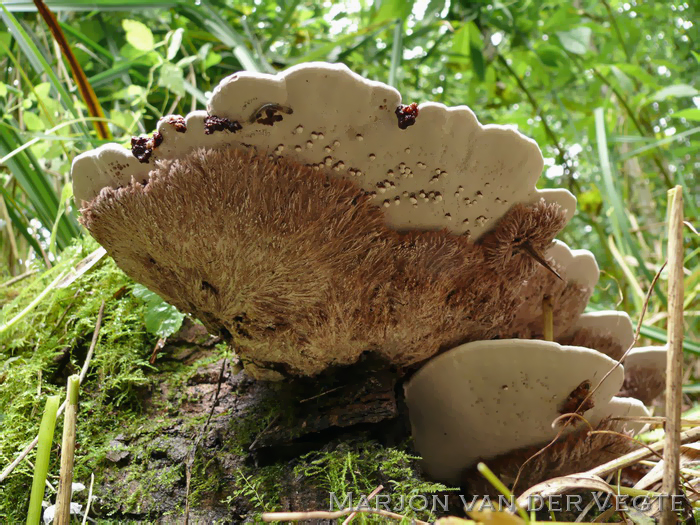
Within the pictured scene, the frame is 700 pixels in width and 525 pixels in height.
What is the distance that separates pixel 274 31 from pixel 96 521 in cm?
263

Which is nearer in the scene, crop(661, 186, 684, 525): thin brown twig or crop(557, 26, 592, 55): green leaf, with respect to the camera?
crop(661, 186, 684, 525): thin brown twig

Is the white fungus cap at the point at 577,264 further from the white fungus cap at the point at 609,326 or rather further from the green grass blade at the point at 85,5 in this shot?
the green grass blade at the point at 85,5

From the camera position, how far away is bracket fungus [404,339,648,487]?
1.21 meters

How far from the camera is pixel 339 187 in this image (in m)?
1.06

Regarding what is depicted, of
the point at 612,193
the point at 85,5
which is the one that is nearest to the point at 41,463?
the point at 85,5

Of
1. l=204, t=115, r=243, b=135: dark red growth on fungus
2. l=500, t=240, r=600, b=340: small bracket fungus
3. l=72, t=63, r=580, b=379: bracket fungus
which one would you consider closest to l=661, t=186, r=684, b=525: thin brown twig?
l=72, t=63, r=580, b=379: bracket fungus

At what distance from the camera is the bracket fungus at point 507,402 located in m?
1.21

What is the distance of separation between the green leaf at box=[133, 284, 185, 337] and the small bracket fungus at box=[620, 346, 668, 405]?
1.50m

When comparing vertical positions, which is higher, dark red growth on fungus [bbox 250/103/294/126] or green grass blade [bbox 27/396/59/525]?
dark red growth on fungus [bbox 250/103/294/126]

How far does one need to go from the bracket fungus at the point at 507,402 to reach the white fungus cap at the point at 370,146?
1.18ft

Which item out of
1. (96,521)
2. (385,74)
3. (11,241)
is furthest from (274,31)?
(96,521)

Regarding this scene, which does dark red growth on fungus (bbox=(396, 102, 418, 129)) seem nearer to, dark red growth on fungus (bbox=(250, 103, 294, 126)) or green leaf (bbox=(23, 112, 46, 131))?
dark red growth on fungus (bbox=(250, 103, 294, 126))

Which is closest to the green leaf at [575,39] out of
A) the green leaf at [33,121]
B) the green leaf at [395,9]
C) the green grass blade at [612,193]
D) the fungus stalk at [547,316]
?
the green grass blade at [612,193]

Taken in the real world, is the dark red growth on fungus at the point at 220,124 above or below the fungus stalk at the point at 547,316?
above
